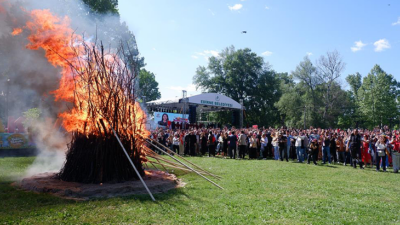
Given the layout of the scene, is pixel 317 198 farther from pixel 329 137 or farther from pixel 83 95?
pixel 329 137

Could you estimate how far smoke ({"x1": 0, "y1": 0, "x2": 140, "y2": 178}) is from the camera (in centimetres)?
1062

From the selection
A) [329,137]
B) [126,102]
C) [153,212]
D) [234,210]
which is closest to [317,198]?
[234,210]

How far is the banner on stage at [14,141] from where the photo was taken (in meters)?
19.2

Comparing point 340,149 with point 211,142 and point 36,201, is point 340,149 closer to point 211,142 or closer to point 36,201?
point 211,142

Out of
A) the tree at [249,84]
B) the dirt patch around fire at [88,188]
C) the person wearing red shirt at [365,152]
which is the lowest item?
the dirt patch around fire at [88,188]

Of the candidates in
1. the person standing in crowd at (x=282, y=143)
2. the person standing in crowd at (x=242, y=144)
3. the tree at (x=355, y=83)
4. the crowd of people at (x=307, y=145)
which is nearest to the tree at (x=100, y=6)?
the crowd of people at (x=307, y=145)

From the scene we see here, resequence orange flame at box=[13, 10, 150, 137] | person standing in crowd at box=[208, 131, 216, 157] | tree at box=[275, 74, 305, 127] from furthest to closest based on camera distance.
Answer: tree at box=[275, 74, 305, 127]
person standing in crowd at box=[208, 131, 216, 157]
orange flame at box=[13, 10, 150, 137]

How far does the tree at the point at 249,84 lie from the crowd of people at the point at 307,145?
37616 mm

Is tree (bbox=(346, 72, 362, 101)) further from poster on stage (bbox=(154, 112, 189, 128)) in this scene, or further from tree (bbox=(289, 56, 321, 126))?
poster on stage (bbox=(154, 112, 189, 128))

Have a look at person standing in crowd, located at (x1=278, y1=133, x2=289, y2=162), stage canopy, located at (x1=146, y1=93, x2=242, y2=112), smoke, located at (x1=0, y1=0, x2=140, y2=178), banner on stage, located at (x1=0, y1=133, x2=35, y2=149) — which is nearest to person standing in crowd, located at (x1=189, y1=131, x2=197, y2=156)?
person standing in crowd, located at (x1=278, y1=133, x2=289, y2=162)

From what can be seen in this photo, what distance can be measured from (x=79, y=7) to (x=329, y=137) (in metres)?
21.3

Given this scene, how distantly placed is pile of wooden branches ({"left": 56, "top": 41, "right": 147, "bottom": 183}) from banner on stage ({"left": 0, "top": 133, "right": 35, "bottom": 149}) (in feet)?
46.9

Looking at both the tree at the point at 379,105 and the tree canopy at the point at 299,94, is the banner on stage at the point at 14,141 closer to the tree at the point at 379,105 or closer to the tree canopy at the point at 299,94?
the tree canopy at the point at 299,94

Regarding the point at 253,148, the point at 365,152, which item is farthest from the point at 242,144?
the point at 365,152
